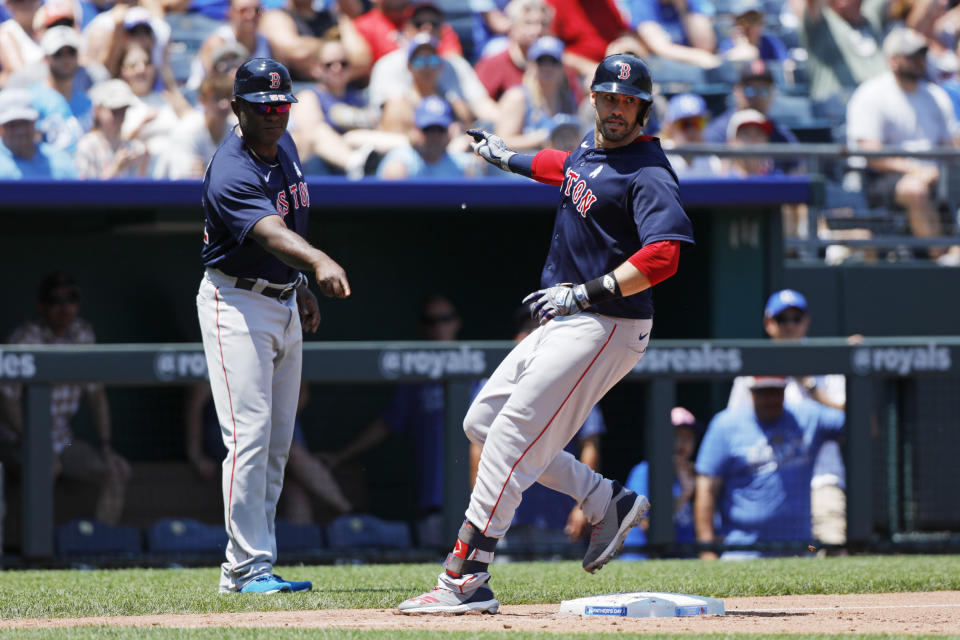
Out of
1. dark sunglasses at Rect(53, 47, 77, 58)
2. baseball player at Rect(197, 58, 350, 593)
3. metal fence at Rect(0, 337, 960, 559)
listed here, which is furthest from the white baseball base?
dark sunglasses at Rect(53, 47, 77, 58)

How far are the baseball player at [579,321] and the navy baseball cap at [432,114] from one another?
3.96 meters

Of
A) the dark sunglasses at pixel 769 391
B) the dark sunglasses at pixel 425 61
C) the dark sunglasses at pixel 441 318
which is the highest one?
the dark sunglasses at pixel 425 61

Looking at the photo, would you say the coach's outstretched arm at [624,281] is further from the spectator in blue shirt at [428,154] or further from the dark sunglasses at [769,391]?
the spectator in blue shirt at [428,154]

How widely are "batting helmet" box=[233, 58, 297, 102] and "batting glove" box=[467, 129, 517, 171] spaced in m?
0.68

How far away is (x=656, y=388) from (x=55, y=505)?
2902 mm

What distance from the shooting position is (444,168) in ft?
28.6

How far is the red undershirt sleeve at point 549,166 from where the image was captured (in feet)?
16.4

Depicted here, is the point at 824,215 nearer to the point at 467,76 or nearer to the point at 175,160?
the point at 467,76

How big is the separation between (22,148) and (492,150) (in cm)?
365

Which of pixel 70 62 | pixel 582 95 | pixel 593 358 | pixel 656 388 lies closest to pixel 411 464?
pixel 656 388

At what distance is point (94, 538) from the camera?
6.84m

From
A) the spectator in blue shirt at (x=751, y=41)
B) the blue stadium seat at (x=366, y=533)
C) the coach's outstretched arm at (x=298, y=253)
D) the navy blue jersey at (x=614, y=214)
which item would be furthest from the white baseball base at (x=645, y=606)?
the spectator in blue shirt at (x=751, y=41)

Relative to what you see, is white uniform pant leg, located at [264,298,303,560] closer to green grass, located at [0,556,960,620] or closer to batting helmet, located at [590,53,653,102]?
green grass, located at [0,556,960,620]

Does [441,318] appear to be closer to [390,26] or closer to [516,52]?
[516,52]
